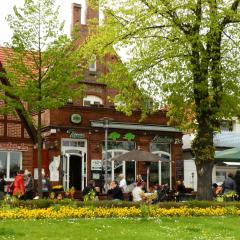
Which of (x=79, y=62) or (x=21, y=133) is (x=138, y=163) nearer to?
(x=21, y=133)

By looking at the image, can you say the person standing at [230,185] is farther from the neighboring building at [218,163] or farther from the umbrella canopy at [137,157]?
the neighboring building at [218,163]

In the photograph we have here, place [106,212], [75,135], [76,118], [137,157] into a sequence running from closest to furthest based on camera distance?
[106,212] → [137,157] → [75,135] → [76,118]

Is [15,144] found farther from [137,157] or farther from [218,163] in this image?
[218,163]

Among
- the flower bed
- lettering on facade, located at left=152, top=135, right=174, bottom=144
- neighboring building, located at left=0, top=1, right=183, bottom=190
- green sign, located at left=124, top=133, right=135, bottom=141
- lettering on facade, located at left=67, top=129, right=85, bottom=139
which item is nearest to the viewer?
the flower bed

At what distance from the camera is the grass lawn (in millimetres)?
11344

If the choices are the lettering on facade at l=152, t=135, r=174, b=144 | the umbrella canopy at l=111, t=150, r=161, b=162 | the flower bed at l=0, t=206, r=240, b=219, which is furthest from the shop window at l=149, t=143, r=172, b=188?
the flower bed at l=0, t=206, r=240, b=219

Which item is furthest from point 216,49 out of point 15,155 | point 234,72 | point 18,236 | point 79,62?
point 15,155

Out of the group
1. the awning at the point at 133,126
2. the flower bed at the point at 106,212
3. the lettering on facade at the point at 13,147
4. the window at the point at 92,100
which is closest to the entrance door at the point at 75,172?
the awning at the point at 133,126

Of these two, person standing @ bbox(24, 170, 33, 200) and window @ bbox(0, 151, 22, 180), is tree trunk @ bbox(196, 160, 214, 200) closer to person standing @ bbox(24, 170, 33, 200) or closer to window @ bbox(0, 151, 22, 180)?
person standing @ bbox(24, 170, 33, 200)

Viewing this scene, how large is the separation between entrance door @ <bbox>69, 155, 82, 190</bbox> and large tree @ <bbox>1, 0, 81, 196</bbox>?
8601 mm

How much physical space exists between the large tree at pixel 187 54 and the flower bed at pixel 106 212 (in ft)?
10.9

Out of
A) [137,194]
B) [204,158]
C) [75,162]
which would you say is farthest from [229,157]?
[75,162]

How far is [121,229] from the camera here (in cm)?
Answer: 1261

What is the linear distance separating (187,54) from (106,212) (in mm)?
7242
